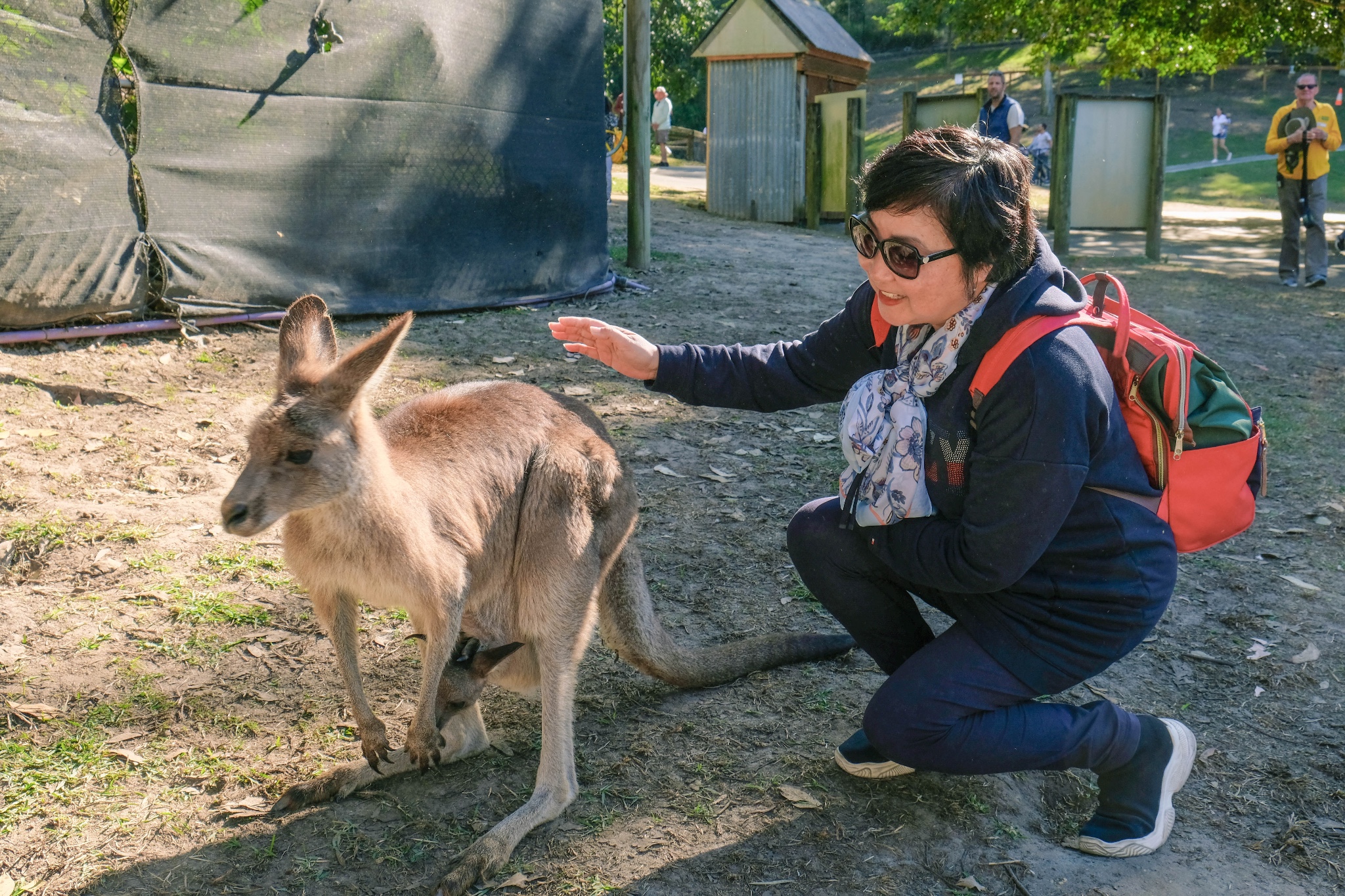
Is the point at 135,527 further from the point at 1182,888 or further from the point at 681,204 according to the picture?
the point at 681,204

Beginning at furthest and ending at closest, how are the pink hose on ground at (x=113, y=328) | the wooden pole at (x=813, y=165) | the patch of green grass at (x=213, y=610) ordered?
the wooden pole at (x=813, y=165) → the pink hose on ground at (x=113, y=328) → the patch of green grass at (x=213, y=610)

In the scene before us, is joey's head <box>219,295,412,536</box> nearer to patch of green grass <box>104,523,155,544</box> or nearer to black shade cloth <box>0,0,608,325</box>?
patch of green grass <box>104,523,155,544</box>

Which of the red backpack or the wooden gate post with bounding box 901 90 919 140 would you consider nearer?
the red backpack

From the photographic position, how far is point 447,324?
5344mm

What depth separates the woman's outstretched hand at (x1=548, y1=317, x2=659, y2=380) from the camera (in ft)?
7.72

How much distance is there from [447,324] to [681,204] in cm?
669

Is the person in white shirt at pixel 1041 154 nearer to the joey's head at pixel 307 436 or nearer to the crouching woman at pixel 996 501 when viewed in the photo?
the crouching woman at pixel 996 501

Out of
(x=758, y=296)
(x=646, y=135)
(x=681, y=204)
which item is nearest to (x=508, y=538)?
(x=758, y=296)

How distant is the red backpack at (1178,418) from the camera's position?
1.89 meters

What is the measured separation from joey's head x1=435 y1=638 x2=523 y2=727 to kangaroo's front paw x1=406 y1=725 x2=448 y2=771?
0.08 meters

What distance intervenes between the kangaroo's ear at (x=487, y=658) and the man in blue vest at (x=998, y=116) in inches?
274

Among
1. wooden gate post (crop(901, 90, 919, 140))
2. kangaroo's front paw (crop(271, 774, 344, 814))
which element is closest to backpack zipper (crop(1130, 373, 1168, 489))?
kangaroo's front paw (crop(271, 774, 344, 814))

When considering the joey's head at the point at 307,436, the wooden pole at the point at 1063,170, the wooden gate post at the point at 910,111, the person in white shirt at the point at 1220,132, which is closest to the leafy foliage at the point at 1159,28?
the wooden pole at the point at 1063,170

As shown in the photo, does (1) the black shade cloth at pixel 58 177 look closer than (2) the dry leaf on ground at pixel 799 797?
No
